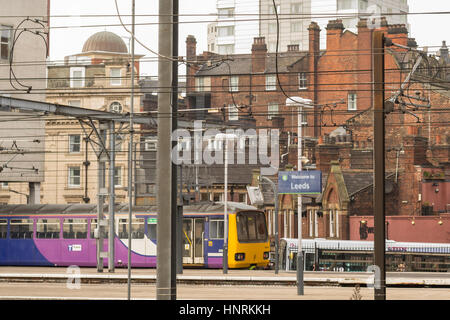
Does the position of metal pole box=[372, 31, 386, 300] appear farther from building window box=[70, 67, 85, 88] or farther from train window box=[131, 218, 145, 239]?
building window box=[70, 67, 85, 88]

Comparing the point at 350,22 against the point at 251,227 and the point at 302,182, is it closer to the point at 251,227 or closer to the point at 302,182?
the point at 251,227

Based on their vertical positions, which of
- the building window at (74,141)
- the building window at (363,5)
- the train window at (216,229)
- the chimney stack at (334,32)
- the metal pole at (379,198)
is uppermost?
the building window at (363,5)

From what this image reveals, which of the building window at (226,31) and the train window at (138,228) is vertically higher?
the building window at (226,31)

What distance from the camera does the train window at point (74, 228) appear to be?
40938 millimetres

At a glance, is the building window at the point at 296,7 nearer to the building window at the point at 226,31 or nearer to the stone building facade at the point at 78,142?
the building window at the point at 226,31

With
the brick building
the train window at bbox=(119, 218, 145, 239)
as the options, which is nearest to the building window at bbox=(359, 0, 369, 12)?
the brick building

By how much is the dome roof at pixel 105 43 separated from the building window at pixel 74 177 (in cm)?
2828

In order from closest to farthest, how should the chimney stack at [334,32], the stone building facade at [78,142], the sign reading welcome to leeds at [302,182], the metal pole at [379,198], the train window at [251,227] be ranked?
the metal pole at [379,198], the sign reading welcome to leeds at [302,182], the train window at [251,227], the stone building facade at [78,142], the chimney stack at [334,32]

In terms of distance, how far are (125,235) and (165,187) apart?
86.7ft

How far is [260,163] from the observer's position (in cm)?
7181

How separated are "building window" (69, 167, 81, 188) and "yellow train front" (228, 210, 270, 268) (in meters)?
36.2

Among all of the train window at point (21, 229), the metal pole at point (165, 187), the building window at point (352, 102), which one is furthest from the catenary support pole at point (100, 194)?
the building window at point (352, 102)

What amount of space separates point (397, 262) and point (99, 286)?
2112cm
